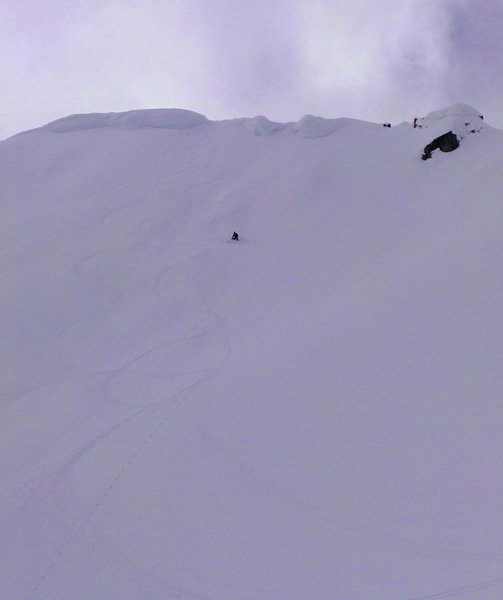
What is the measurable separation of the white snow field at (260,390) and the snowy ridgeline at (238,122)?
1.82 meters

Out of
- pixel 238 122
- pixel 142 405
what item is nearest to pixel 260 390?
pixel 142 405

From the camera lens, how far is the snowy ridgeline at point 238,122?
18.2 m

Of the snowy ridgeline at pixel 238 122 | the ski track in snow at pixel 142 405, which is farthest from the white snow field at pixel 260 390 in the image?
the snowy ridgeline at pixel 238 122

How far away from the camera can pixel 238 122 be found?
77.3 ft

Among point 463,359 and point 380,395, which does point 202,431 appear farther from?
point 463,359

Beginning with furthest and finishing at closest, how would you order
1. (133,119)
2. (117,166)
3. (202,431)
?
(133,119)
(117,166)
(202,431)

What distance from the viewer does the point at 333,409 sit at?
6465 millimetres

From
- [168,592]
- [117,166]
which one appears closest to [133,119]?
[117,166]

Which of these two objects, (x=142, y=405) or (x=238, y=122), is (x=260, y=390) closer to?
(x=142, y=405)

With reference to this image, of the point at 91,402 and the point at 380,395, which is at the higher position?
the point at 380,395

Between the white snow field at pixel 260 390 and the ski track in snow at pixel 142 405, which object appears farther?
the ski track in snow at pixel 142 405

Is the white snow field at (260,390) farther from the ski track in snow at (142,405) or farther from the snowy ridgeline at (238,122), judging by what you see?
the snowy ridgeline at (238,122)

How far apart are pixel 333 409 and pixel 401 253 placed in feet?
21.1

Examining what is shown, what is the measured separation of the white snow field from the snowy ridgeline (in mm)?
1818
